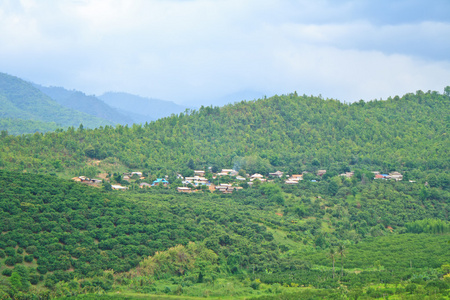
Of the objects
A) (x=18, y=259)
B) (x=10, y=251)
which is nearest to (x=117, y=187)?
(x=10, y=251)

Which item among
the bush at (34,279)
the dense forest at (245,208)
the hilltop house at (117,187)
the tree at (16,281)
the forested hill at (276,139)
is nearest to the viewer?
the tree at (16,281)

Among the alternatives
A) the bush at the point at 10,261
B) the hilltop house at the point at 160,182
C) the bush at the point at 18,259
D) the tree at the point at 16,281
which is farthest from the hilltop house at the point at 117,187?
the tree at the point at 16,281

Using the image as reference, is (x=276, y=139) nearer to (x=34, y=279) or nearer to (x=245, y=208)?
(x=245, y=208)

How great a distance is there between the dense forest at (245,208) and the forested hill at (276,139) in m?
0.30

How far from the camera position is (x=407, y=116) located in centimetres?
10469

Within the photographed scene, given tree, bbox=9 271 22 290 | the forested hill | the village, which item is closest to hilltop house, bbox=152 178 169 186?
the village

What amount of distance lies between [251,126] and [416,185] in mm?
36868

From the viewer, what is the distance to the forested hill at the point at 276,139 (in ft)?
276

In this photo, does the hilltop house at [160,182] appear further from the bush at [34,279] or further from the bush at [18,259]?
the bush at [34,279]

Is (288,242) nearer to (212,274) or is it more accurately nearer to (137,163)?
(212,274)

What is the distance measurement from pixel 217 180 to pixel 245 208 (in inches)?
618

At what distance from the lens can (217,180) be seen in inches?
3246

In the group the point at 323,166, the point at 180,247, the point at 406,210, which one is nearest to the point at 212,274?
the point at 180,247

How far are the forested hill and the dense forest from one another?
30cm
